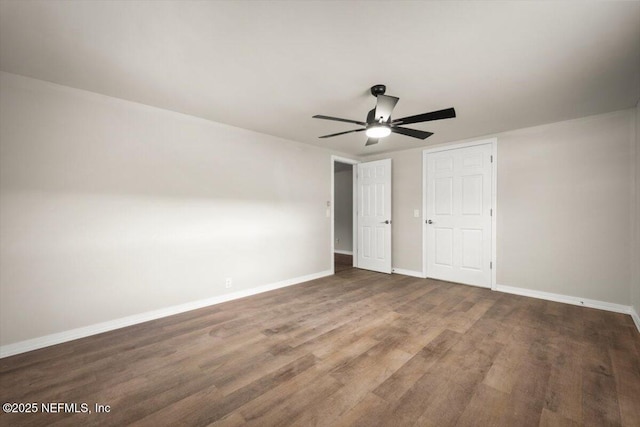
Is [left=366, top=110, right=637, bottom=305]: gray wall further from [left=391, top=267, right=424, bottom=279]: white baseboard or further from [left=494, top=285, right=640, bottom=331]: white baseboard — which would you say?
[left=391, top=267, right=424, bottom=279]: white baseboard

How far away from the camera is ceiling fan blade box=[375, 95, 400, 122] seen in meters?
2.27

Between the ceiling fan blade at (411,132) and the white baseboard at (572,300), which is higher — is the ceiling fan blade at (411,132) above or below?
above

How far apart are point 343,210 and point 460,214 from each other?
3778 millimetres

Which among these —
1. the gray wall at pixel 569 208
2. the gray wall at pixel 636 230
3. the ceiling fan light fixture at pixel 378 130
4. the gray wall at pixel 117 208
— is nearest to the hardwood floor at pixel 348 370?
the gray wall at pixel 636 230

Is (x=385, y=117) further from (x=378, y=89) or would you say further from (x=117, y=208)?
(x=117, y=208)

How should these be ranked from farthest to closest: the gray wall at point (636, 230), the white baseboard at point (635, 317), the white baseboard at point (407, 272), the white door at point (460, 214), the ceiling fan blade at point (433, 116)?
the white baseboard at point (407, 272), the white door at point (460, 214), the gray wall at point (636, 230), the white baseboard at point (635, 317), the ceiling fan blade at point (433, 116)

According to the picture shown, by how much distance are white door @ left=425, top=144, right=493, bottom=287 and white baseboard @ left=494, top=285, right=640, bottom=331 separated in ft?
0.98

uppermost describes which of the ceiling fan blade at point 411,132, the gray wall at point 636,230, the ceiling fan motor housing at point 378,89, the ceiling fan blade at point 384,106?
the ceiling fan motor housing at point 378,89

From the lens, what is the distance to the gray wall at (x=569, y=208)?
3.16 meters

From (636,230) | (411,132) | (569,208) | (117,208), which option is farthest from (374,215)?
(117,208)

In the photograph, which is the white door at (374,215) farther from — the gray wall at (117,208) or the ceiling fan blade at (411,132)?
the ceiling fan blade at (411,132)

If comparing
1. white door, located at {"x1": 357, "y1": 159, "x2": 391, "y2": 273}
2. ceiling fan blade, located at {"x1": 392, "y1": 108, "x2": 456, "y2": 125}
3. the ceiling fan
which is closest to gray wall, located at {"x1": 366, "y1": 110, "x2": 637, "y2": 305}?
white door, located at {"x1": 357, "y1": 159, "x2": 391, "y2": 273}

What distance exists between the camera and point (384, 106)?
7.78ft

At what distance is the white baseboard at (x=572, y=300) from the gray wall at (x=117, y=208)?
140 inches
